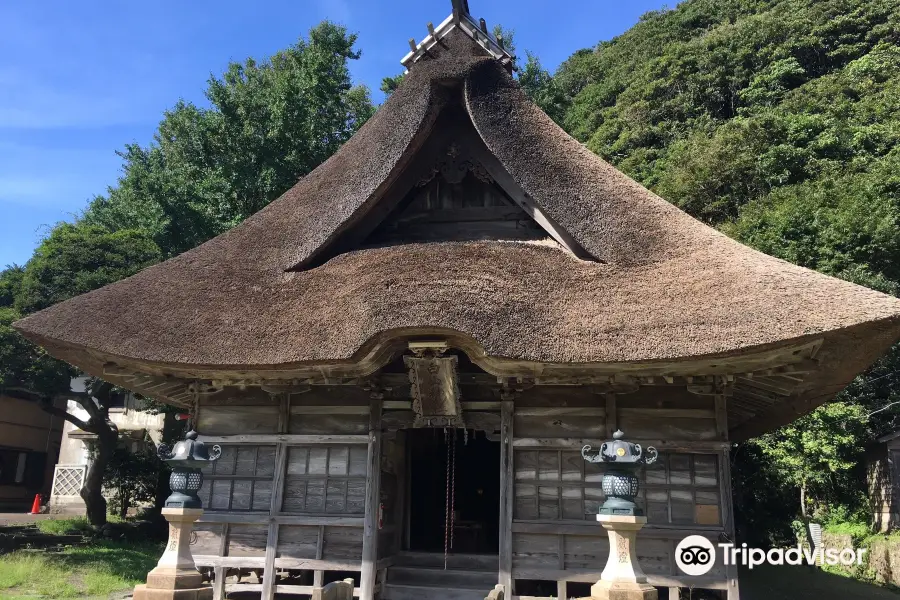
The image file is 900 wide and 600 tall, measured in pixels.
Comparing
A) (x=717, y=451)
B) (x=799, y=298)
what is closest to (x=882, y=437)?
(x=717, y=451)

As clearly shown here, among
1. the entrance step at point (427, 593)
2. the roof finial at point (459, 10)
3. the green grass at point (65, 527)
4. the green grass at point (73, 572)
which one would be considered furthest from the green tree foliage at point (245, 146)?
the entrance step at point (427, 593)

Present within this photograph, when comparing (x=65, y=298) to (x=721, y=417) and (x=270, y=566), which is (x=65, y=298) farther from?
(x=721, y=417)

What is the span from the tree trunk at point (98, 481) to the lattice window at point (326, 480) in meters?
10.6

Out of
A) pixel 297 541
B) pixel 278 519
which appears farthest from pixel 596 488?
pixel 278 519

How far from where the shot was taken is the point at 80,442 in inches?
959

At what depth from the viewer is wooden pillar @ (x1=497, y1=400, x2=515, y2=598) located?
7.05 meters

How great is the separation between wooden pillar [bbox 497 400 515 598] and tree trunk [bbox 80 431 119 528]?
1286 cm

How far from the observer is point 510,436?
7.46m

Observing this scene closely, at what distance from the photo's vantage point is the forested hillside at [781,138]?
16.5 meters

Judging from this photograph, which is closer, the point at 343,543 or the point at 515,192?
the point at 343,543

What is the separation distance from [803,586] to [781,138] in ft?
65.0

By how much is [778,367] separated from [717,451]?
1.28m

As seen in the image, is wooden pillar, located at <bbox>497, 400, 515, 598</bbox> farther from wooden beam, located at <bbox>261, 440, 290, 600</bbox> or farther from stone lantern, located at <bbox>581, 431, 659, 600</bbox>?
wooden beam, located at <bbox>261, 440, 290, 600</bbox>

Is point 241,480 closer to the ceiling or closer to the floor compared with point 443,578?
Answer: closer to the ceiling
